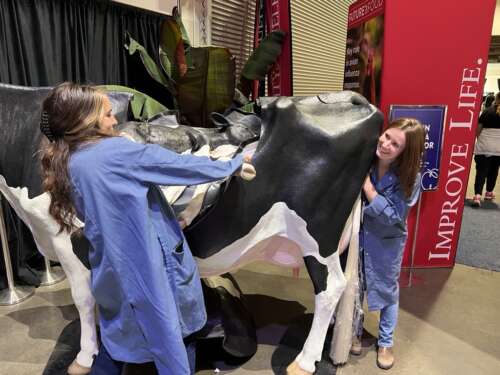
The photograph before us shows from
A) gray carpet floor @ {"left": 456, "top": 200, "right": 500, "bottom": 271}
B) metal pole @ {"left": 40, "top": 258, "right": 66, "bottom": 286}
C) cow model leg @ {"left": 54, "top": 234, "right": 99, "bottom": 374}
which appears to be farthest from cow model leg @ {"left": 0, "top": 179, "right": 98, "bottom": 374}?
gray carpet floor @ {"left": 456, "top": 200, "right": 500, "bottom": 271}

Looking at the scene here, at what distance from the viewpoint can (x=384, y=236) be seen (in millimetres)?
1848

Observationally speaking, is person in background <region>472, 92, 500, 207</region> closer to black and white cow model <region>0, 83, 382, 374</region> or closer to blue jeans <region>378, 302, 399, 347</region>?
blue jeans <region>378, 302, 399, 347</region>

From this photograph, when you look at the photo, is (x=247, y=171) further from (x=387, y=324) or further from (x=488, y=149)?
(x=488, y=149)

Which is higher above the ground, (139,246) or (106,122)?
(106,122)

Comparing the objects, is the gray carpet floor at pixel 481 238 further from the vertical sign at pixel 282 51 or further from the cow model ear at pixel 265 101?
the cow model ear at pixel 265 101

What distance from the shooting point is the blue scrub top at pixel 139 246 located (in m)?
1.20

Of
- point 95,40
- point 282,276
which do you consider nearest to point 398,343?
point 282,276

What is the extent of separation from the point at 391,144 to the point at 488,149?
4273 millimetres

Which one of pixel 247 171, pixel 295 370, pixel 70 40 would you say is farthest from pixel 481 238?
pixel 70 40

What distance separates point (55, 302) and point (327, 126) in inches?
85.1

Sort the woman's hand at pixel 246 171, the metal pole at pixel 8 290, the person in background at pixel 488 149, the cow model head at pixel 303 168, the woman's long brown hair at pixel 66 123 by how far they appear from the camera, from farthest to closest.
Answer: the person in background at pixel 488 149 → the metal pole at pixel 8 290 → the cow model head at pixel 303 168 → the woman's hand at pixel 246 171 → the woman's long brown hair at pixel 66 123

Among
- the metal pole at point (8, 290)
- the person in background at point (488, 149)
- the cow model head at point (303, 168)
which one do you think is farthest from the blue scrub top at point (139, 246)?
the person in background at point (488, 149)

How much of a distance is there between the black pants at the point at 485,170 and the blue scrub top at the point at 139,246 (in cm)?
493

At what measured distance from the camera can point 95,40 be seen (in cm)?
313
